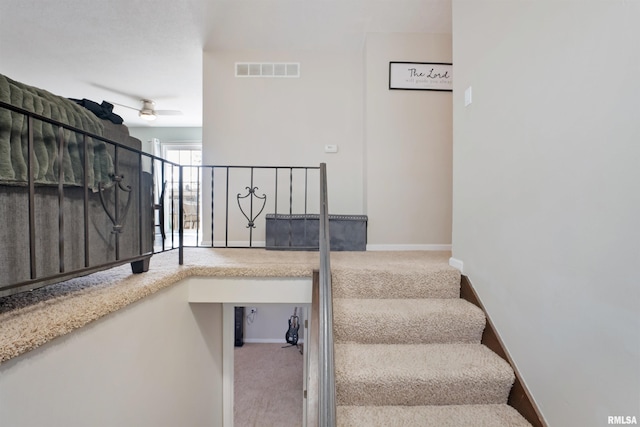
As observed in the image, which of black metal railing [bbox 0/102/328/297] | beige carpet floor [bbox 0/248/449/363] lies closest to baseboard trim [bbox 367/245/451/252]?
beige carpet floor [bbox 0/248/449/363]

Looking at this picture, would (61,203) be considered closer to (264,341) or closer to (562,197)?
(562,197)

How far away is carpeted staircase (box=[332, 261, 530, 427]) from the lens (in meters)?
1.31

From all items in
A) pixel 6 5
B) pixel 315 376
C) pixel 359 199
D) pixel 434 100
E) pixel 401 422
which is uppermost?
pixel 6 5

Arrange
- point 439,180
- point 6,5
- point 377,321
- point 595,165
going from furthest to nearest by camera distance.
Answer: point 439,180 → point 6,5 → point 377,321 → point 595,165

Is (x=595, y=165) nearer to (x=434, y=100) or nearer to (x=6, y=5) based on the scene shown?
(x=434, y=100)

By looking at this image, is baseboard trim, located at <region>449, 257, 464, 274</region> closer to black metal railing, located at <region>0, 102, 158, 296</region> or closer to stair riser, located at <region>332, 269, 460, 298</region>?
stair riser, located at <region>332, 269, 460, 298</region>

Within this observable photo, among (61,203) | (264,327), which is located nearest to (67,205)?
(61,203)

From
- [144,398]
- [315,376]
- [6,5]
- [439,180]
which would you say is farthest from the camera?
[439,180]

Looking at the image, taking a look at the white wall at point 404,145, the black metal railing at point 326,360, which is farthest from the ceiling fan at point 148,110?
the black metal railing at point 326,360

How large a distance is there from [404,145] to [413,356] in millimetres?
2175

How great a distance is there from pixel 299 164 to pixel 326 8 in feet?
5.01

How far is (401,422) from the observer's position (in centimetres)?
125

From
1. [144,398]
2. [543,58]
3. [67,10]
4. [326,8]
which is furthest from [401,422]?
[67,10]

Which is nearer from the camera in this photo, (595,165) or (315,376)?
(595,165)
